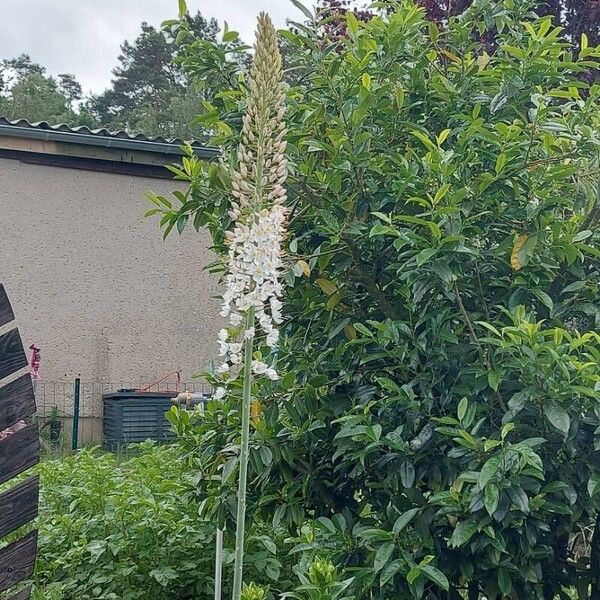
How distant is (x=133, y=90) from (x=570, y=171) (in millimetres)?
35634

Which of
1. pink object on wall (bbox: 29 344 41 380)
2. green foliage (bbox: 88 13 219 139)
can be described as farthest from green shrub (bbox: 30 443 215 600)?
green foliage (bbox: 88 13 219 139)

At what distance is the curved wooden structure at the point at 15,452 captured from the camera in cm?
218

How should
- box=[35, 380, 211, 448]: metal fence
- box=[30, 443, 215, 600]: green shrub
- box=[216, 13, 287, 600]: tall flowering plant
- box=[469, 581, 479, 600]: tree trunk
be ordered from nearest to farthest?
box=[216, 13, 287, 600]: tall flowering plant, box=[469, 581, 479, 600]: tree trunk, box=[30, 443, 215, 600]: green shrub, box=[35, 380, 211, 448]: metal fence

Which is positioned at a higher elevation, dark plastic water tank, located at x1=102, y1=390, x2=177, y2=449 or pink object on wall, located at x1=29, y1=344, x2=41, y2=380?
pink object on wall, located at x1=29, y1=344, x2=41, y2=380

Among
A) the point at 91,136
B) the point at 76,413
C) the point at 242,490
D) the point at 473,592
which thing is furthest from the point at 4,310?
the point at 91,136

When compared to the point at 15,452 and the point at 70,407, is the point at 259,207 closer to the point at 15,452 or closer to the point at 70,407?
the point at 15,452

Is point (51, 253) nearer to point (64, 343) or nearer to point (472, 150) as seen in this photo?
point (64, 343)

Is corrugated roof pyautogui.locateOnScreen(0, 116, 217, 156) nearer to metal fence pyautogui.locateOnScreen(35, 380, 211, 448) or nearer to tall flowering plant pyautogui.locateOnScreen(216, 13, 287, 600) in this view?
metal fence pyautogui.locateOnScreen(35, 380, 211, 448)

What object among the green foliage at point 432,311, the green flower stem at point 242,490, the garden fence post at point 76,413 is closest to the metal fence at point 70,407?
the garden fence post at point 76,413

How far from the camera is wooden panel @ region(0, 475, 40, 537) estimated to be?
2193 mm

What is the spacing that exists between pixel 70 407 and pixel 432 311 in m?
7.43

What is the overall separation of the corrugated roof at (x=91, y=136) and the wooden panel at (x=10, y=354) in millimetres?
6543

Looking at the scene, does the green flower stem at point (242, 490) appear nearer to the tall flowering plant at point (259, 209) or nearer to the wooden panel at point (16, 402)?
the tall flowering plant at point (259, 209)

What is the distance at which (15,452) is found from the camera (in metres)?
2.18
